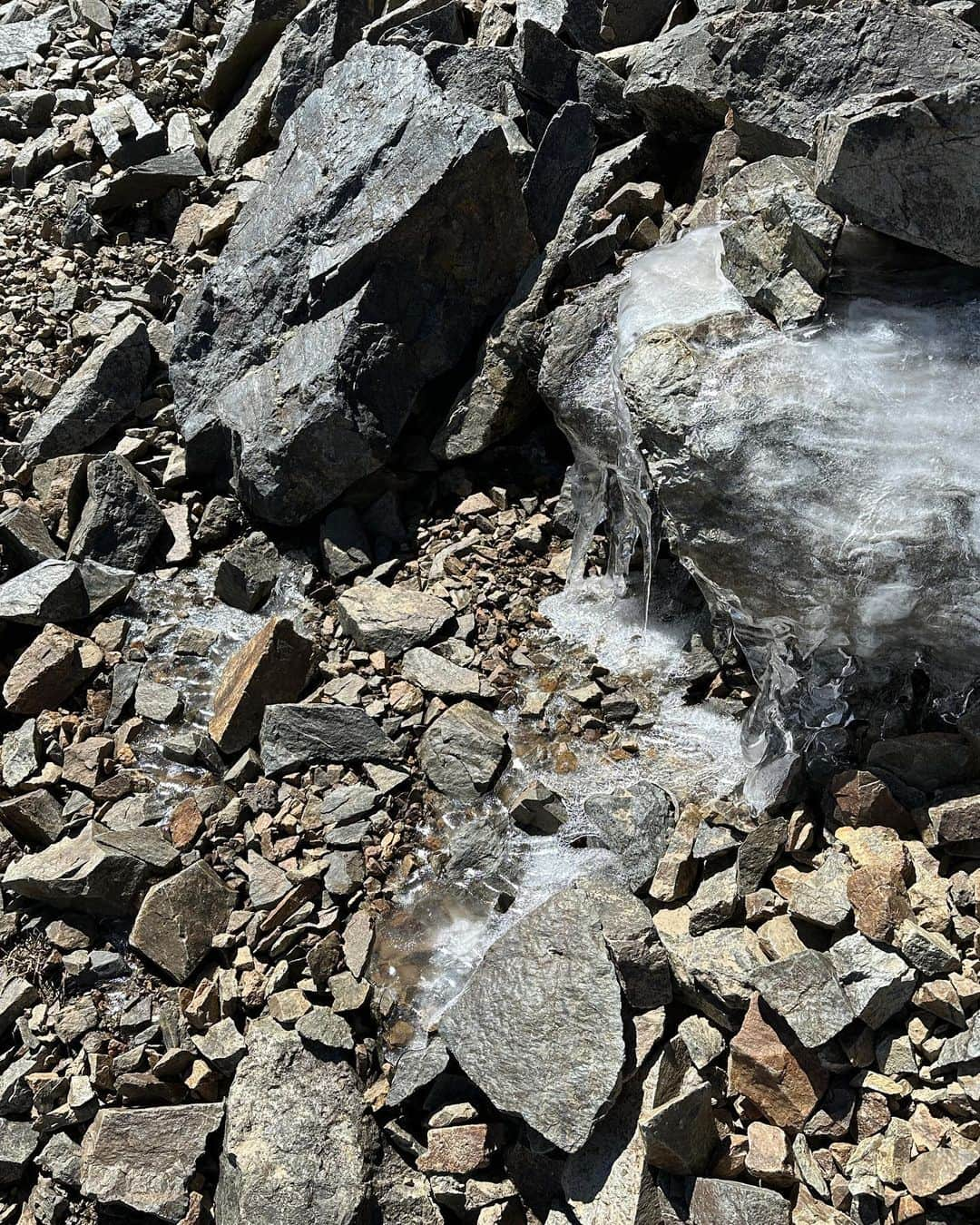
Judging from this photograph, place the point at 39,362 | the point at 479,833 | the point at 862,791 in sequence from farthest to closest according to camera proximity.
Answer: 1. the point at 39,362
2. the point at 479,833
3. the point at 862,791

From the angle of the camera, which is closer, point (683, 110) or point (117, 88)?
point (683, 110)

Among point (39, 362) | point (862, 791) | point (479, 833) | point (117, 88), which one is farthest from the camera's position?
point (117, 88)

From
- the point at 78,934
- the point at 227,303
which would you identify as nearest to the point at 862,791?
the point at 78,934

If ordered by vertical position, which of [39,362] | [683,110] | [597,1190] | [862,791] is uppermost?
[683,110]

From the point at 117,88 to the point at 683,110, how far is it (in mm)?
4957

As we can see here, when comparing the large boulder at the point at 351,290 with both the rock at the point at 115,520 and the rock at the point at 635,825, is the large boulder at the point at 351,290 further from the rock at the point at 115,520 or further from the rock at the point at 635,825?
the rock at the point at 635,825

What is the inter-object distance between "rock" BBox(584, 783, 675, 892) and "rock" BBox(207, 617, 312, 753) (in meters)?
1.61

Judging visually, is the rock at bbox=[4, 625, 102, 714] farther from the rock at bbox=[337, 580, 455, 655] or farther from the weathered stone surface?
the weathered stone surface

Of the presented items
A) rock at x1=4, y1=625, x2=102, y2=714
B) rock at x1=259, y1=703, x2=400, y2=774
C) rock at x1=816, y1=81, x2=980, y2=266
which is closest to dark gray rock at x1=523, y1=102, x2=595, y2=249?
rock at x1=816, y1=81, x2=980, y2=266

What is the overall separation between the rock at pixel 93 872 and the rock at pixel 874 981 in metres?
2.83

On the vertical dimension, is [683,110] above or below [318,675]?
above

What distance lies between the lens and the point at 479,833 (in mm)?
5113

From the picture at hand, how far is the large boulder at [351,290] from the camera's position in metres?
6.46

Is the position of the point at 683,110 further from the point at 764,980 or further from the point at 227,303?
the point at 764,980
